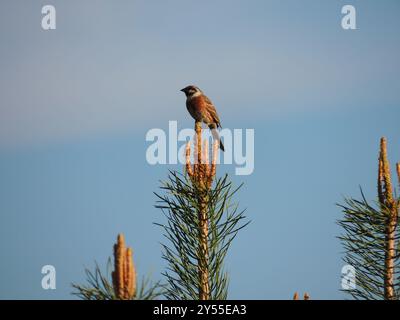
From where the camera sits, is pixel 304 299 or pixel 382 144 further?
pixel 382 144

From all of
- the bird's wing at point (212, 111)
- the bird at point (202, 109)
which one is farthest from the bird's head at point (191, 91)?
the bird's wing at point (212, 111)

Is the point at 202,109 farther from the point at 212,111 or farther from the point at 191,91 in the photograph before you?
the point at 191,91

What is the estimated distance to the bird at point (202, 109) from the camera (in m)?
13.4

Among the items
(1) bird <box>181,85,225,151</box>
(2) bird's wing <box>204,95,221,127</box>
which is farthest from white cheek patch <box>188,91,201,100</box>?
(2) bird's wing <box>204,95,221,127</box>

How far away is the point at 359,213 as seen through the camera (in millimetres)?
4574

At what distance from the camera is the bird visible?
43.8 ft

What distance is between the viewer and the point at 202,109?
13336mm

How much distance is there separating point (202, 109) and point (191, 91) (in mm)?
908

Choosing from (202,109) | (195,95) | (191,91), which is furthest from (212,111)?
(191,91)

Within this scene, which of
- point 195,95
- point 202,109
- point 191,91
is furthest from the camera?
point 191,91
